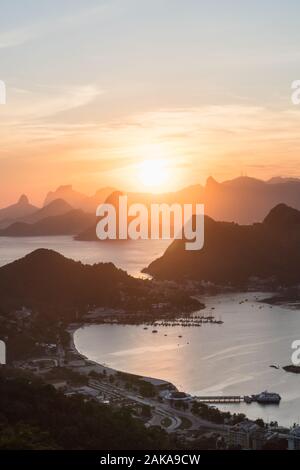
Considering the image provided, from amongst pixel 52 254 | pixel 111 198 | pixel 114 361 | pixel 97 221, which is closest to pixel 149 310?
pixel 52 254

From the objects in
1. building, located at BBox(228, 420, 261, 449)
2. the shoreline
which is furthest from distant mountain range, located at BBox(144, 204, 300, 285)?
building, located at BBox(228, 420, 261, 449)

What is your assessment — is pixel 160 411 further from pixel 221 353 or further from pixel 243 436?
pixel 221 353

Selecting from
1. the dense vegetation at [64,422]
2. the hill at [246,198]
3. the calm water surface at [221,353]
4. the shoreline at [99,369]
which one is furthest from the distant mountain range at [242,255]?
the hill at [246,198]

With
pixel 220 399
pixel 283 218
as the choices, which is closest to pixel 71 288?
pixel 220 399

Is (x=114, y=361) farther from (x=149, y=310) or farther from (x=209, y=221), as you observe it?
(x=209, y=221)

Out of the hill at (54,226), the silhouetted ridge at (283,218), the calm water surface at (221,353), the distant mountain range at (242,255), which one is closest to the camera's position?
the calm water surface at (221,353)

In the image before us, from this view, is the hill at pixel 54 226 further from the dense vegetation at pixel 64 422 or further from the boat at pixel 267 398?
the dense vegetation at pixel 64 422
